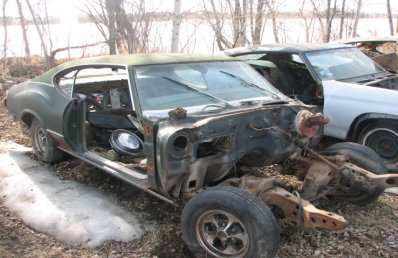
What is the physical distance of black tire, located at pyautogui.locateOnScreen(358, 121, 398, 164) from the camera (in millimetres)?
5293

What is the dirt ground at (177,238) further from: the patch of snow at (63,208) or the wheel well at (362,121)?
the wheel well at (362,121)

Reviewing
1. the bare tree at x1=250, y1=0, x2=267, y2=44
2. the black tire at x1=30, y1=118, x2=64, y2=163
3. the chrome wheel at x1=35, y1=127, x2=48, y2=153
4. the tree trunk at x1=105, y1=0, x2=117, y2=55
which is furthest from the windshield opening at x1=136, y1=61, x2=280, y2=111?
the bare tree at x1=250, y1=0, x2=267, y2=44

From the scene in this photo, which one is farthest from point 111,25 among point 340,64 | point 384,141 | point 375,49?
point 384,141

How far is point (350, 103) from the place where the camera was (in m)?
5.54

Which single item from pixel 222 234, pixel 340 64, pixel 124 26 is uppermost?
pixel 124 26

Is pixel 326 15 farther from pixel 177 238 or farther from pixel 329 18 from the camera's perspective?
pixel 177 238

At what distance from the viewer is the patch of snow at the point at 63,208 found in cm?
391

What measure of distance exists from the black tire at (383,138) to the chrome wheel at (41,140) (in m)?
3.99

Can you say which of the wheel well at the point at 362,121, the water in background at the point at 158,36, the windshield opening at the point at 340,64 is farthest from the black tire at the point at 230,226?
the water in background at the point at 158,36

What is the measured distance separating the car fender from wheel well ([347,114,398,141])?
0.14 ft

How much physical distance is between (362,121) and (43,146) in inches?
160

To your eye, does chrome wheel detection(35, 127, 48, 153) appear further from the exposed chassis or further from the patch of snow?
the exposed chassis

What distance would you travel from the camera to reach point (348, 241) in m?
3.82

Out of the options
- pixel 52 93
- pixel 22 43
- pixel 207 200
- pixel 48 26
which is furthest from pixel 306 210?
pixel 22 43
